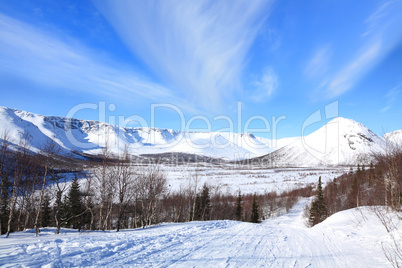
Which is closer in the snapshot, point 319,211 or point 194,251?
point 194,251

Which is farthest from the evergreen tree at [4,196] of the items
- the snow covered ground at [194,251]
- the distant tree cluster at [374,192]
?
the distant tree cluster at [374,192]

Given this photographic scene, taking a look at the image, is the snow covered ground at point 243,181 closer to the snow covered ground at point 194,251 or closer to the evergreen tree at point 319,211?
the evergreen tree at point 319,211

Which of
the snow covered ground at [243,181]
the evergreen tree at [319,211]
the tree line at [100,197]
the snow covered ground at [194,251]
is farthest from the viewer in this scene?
the snow covered ground at [243,181]

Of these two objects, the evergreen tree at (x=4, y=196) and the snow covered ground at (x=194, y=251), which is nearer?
the snow covered ground at (x=194, y=251)

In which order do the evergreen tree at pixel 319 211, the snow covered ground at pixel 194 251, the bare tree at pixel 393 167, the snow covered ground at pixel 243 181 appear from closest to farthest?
the snow covered ground at pixel 194 251 → the bare tree at pixel 393 167 → the evergreen tree at pixel 319 211 → the snow covered ground at pixel 243 181

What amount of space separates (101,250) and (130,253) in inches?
36.1

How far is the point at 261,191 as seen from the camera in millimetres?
66688

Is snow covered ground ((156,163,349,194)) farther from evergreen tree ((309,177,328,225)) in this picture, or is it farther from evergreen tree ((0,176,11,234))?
evergreen tree ((0,176,11,234))

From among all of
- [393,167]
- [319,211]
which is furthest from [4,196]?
[319,211]

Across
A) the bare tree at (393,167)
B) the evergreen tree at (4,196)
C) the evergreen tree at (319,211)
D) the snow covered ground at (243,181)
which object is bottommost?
the snow covered ground at (243,181)

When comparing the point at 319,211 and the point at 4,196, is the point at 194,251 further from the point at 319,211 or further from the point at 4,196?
the point at 319,211

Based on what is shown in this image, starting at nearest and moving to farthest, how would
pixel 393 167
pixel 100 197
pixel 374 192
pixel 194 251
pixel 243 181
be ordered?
pixel 194 251
pixel 393 167
pixel 374 192
pixel 100 197
pixel 243 181

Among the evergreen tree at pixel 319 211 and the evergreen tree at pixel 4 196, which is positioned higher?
the evergreen tree at pixel 4 196

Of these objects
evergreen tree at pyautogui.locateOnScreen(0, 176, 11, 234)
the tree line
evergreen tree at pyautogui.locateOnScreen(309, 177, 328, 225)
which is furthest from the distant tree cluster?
evergreen tree at pyautogui.locateOnScreen(0, 176, 11, 234)
